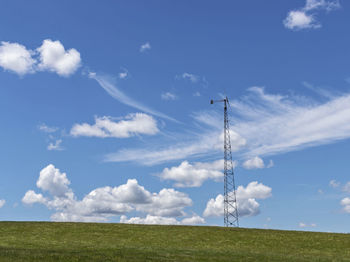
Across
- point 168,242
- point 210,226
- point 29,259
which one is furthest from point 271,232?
point 29,259

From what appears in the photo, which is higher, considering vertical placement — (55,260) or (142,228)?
(142,228)

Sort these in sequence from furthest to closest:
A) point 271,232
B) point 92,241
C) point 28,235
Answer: point 271,232, point 28,235, point 92,241

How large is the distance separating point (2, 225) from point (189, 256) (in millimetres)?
35234

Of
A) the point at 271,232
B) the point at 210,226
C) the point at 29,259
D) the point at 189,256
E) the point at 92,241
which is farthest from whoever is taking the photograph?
the point at 210,226

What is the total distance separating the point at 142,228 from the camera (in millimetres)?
53656

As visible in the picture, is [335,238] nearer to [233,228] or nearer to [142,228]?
[233,228]

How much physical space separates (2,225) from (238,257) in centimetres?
3763

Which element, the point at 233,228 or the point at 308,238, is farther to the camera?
the point at 233,228

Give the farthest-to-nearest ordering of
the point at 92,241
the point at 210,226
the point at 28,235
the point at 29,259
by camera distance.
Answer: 1. the point at 210,226
2. the point at 28,235
3. the point at 92,241
4. the point at 29,259

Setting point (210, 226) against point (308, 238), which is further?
point (210, 226)

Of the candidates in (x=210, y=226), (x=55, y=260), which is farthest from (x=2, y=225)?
(x=55, y=260)

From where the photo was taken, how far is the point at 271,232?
53.0 meters

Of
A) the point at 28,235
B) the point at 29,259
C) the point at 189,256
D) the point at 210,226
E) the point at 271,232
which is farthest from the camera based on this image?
the point at 210,226

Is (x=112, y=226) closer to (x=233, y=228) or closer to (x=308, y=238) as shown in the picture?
(x=233, y=228)
